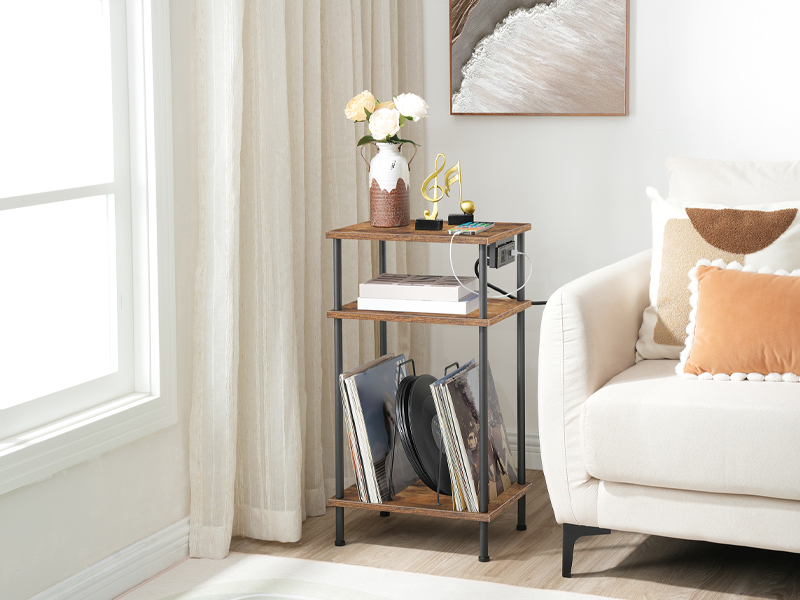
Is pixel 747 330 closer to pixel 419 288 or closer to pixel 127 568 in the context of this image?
pixel 419 288

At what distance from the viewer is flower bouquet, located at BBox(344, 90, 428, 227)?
244cm

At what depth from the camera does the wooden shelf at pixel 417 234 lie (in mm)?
2365

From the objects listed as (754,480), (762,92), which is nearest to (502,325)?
(762,92)

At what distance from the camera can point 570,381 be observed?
2238mm

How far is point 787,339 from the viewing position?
220cm

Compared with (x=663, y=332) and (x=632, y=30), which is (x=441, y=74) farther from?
(x=663, y=332)

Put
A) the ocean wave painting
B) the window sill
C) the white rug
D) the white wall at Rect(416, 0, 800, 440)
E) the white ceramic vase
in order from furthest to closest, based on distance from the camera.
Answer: the ocean wave painting, the white wall at Rect(416, 0, 800, 440), the white ceramic vase, the white rug, the window sill

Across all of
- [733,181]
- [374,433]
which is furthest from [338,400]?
[733,181]

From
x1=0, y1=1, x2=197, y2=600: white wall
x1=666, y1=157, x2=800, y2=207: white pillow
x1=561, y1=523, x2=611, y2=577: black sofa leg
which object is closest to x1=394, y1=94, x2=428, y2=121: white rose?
x1=0, y1=1, x2=197, y2=600: white wall

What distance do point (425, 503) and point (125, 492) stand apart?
0.75m

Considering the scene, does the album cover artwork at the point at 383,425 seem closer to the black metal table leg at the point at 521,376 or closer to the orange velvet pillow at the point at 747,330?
the black metal table leg at the point at 521,376

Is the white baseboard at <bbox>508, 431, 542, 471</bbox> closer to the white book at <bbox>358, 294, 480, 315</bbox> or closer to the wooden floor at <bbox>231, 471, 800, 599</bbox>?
the wooden floor at <bbox>231, 471, 800, 599</bbox>

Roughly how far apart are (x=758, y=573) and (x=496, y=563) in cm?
62

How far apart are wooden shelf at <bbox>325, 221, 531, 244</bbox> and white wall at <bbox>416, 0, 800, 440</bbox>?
66 cm
